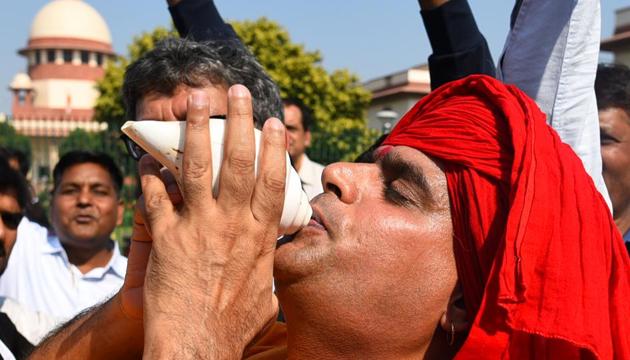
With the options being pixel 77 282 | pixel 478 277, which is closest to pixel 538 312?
pixel 478 277

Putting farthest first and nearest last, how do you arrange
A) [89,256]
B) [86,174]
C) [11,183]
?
[86,174] < [89,256] < [11,183]

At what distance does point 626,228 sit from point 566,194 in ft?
6.30

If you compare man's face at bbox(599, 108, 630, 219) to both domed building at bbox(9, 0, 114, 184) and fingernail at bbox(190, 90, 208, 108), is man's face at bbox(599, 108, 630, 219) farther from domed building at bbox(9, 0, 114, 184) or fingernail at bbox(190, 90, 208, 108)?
domed building at bbox(9, 0, 114, 184)

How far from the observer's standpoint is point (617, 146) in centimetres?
362

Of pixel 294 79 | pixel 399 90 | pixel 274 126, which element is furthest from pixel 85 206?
pixel 399 90

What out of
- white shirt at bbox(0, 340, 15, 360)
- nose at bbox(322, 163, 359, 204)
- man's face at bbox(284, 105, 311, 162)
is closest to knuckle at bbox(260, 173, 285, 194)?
nose at bbox(322, 163, 359, 204)

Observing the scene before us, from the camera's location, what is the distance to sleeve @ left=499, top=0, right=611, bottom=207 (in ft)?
8.04

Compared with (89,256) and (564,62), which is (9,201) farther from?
(564,62)

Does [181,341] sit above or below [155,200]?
below

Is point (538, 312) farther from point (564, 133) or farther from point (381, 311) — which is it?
point (564, 133)

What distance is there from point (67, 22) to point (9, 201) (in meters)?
59.3

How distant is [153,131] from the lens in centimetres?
166

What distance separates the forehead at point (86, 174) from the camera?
5.74 metres

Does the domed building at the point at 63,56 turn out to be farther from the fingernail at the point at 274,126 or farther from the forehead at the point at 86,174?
the fingernail at the point at 274,126
